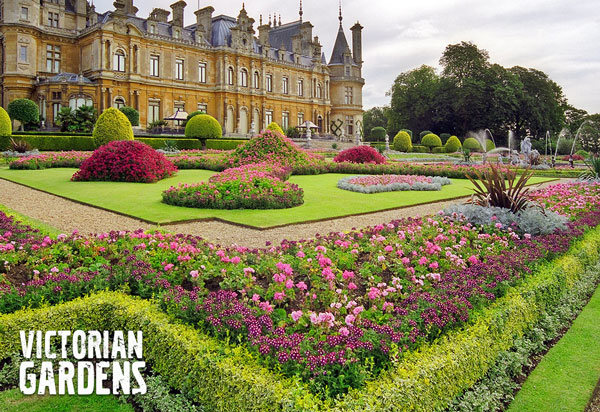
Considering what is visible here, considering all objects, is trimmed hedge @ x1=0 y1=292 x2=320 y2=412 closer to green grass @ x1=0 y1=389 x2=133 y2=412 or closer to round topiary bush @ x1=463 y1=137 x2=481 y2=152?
green grass @ x1=0 y1=389 x2=133 y2=412

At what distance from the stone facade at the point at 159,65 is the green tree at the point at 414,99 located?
1023 centimetres

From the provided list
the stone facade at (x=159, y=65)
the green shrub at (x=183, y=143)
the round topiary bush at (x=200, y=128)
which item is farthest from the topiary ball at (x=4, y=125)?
the stone facade at (x=159, y=65)

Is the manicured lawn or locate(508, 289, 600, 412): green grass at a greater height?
the manicured lawn

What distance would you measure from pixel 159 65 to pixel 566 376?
133 ft

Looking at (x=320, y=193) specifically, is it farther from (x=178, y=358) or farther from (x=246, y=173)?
(x=178, y=358)

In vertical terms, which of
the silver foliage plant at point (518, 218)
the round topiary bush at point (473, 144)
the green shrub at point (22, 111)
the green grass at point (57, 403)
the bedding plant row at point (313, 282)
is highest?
the green shrub at point (22, 111)

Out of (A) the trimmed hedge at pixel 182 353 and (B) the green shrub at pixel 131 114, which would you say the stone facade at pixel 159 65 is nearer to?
(B) the green shrub at pixel 131 114

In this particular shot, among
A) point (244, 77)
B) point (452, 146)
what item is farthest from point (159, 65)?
point (452, 146)

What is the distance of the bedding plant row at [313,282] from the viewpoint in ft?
10.3

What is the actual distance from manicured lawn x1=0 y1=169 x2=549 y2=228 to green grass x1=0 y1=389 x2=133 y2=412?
504cm

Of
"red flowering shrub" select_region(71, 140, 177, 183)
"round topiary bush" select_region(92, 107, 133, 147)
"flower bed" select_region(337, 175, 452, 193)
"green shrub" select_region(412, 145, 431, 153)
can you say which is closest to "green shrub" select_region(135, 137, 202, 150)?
"round topiary bush" select_region(92, 107, 133, 147)

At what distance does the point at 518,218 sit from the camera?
7016 mm

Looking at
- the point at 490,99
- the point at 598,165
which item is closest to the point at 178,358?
the point at 598,165

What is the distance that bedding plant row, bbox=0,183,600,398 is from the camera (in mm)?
3131
